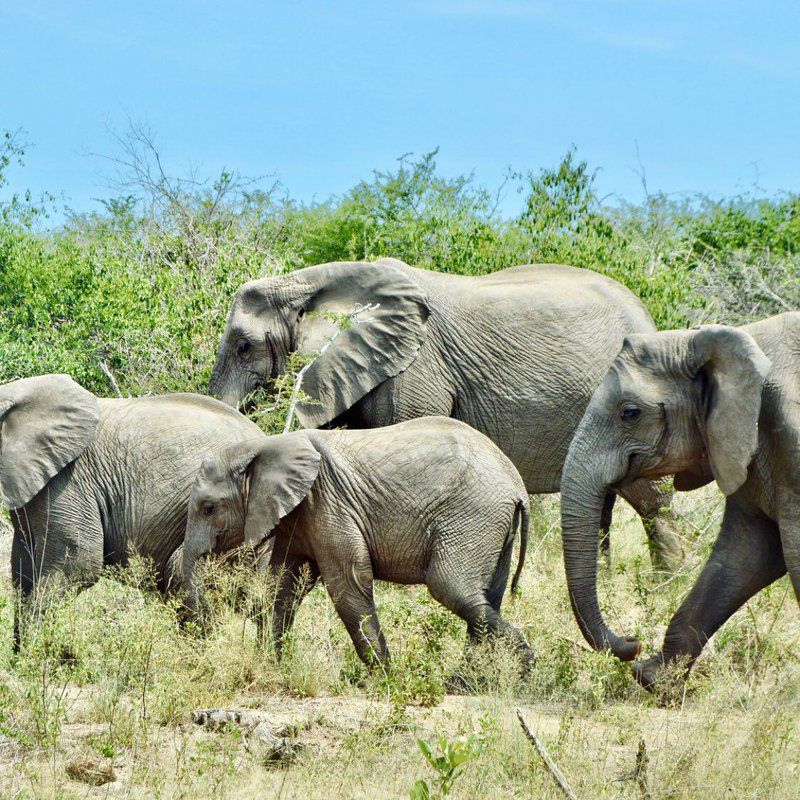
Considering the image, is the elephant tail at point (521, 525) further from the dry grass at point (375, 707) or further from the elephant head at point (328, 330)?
the elephant head at point (328, 330)

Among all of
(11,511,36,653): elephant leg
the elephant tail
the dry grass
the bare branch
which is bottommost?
(11,511,36,653): elephant leg

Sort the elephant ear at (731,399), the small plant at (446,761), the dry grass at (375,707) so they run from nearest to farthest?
1. the small plant at (446,761)
2. the dry grass at (375,707)
3. the elephant ear at (731,399)

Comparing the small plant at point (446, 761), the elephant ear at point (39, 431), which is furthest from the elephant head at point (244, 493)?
the small plant at point (446, 761)

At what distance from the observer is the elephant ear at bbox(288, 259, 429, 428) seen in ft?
30.9

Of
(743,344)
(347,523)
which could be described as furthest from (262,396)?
(743,344)

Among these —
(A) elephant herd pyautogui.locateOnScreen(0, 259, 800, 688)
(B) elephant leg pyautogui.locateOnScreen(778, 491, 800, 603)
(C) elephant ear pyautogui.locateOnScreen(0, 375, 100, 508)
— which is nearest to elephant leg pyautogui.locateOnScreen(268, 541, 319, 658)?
(A) elephant herd pyautogui.locateOnScreen(0, 259, 800, 688)

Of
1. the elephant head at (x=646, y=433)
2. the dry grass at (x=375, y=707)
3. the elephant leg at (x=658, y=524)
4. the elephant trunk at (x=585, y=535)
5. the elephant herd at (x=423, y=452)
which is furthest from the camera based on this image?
the elephant leg at (x=658, y=524)

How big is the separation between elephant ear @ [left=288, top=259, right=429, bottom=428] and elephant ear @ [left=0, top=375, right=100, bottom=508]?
149cm

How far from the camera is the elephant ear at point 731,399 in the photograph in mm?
6352

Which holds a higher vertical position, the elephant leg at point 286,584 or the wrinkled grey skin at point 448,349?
the wrinkled grey skin at point 448,349

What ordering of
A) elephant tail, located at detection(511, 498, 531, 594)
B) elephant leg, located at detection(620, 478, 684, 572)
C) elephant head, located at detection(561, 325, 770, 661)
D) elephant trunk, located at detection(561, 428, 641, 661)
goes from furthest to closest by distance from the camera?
elephant leg, located at detection(620, 478, 684, 572) < elephant tail, located at detection(511, 498, 531, 594) < elephant trunk, located at detection(561, 428, 641, 661) < elephant head, located at detection(561, 325, 770, 661)

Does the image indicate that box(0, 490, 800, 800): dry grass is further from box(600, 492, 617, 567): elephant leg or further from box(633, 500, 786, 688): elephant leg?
box(600, 492, 617, 567): elephant leg

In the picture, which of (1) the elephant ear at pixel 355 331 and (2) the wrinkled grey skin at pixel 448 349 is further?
(2) the wrinkled grey skin at pixel 448 349

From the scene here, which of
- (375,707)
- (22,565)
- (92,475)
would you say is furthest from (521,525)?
(22,565)
